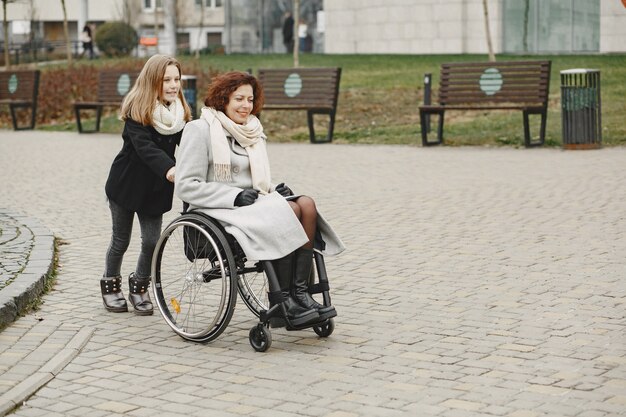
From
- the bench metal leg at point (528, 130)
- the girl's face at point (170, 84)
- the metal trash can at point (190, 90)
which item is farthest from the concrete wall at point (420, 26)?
the girl's face at point (170, 84)

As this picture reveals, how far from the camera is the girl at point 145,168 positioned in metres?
7.05

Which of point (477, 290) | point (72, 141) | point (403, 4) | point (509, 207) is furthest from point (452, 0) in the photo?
point (477, 290)

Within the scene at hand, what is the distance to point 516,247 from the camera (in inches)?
Result: 357

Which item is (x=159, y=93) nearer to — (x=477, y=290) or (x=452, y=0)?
(x=477, y=290)

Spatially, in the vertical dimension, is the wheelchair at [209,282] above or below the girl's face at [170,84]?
below

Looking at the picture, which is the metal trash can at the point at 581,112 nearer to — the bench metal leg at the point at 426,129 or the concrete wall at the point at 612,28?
the bench metal leg at the point at 426,129

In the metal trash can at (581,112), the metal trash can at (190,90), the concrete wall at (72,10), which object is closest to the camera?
the metal trash can at (581,112)

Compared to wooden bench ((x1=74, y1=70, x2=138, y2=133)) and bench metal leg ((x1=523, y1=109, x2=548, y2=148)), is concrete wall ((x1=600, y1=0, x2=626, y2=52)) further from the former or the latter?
bench metal leg ((x1=523, y1=109, x2=548, y2=148))

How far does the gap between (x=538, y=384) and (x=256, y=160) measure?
2.00 metres

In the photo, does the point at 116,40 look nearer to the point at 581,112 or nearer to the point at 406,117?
the point at 406,117

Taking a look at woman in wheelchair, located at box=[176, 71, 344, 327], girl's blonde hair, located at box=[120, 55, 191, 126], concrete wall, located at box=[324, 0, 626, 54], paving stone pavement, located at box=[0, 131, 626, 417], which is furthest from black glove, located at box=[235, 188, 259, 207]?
concrete wall, located at box=[324, 0, 626, 54]

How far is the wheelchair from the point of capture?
20.5ft

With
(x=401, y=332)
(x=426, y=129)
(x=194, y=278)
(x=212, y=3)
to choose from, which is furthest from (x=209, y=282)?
(x=212, y=3)

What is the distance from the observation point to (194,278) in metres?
6.66
